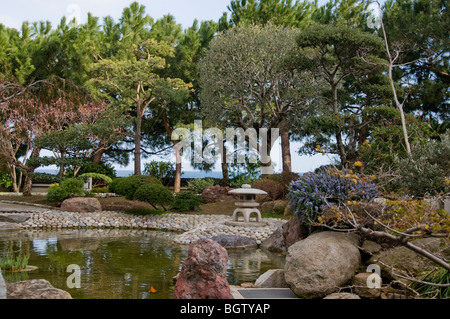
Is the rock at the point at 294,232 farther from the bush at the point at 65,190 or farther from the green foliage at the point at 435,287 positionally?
the bush at the point at 65,190

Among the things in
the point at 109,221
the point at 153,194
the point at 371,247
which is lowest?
the point at 109,221

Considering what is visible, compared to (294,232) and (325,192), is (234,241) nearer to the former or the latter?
(294,232)

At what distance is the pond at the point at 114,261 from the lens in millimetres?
5157

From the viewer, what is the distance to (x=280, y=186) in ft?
44.9

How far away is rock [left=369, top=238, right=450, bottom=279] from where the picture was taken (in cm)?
471

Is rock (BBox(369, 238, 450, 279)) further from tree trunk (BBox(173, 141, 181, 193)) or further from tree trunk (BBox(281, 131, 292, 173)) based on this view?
tree trunk (BBox(173, 141, 181, 193))

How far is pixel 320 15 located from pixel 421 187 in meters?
13.4

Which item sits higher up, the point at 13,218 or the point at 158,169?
the point at 158,169

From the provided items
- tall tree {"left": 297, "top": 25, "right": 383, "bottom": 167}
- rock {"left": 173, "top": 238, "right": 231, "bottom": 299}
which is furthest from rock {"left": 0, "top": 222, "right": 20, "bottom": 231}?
tall tree {"left": 297, "top": 25, "right": 383, "bottom": 167}

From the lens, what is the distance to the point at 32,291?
3783mm

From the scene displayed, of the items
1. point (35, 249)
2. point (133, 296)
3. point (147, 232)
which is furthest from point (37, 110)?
point (133, 296)

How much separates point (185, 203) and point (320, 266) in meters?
8.90

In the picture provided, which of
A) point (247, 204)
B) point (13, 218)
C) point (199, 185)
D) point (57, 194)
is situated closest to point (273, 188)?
point (247, 204)

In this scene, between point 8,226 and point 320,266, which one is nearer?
point 320,266
